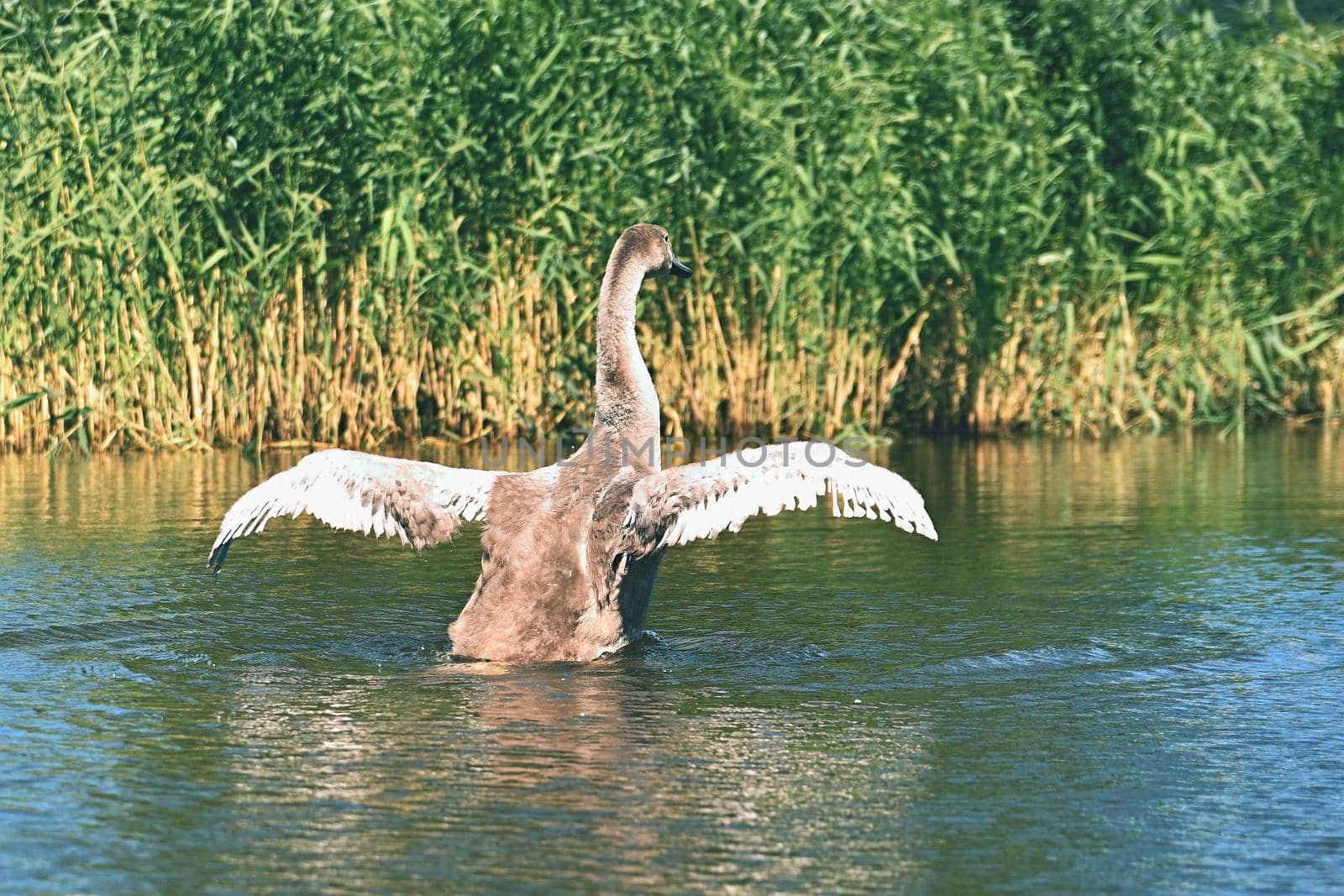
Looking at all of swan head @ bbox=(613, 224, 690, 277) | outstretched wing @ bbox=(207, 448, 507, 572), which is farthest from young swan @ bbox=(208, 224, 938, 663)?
swan head @ bbox=(613, 224, 690, 277)

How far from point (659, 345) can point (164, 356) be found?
387 cm

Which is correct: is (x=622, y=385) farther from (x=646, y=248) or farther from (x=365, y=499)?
(x=365, y=499)

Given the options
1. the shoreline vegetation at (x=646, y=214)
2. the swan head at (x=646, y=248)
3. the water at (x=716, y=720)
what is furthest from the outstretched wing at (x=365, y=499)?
the shoreline vegetation at (x=646, y=214)

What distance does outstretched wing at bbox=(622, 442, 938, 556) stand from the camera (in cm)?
734

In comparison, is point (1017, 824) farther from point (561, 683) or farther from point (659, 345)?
point (659, 345)

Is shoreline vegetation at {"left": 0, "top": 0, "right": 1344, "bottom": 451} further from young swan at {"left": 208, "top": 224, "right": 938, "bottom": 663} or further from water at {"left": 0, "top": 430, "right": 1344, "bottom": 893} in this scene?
young swan at {"left": 208, "top": 224, "right": 938, "bottom": 663}

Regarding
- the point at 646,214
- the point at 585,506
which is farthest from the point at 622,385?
the point at 646,214

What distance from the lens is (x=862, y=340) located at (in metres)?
15.6

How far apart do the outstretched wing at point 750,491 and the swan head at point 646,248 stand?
4.34 feet

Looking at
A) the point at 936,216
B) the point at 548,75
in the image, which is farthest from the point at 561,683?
the point at 936,216

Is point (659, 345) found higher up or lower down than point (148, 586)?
higher up

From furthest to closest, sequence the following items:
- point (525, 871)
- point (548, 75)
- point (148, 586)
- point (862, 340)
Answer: point (862, 340)
point (548, 75)
point (148, 586)
point (525, 871)

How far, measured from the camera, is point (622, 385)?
8.05 metres

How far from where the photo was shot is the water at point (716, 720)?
5055 mm
